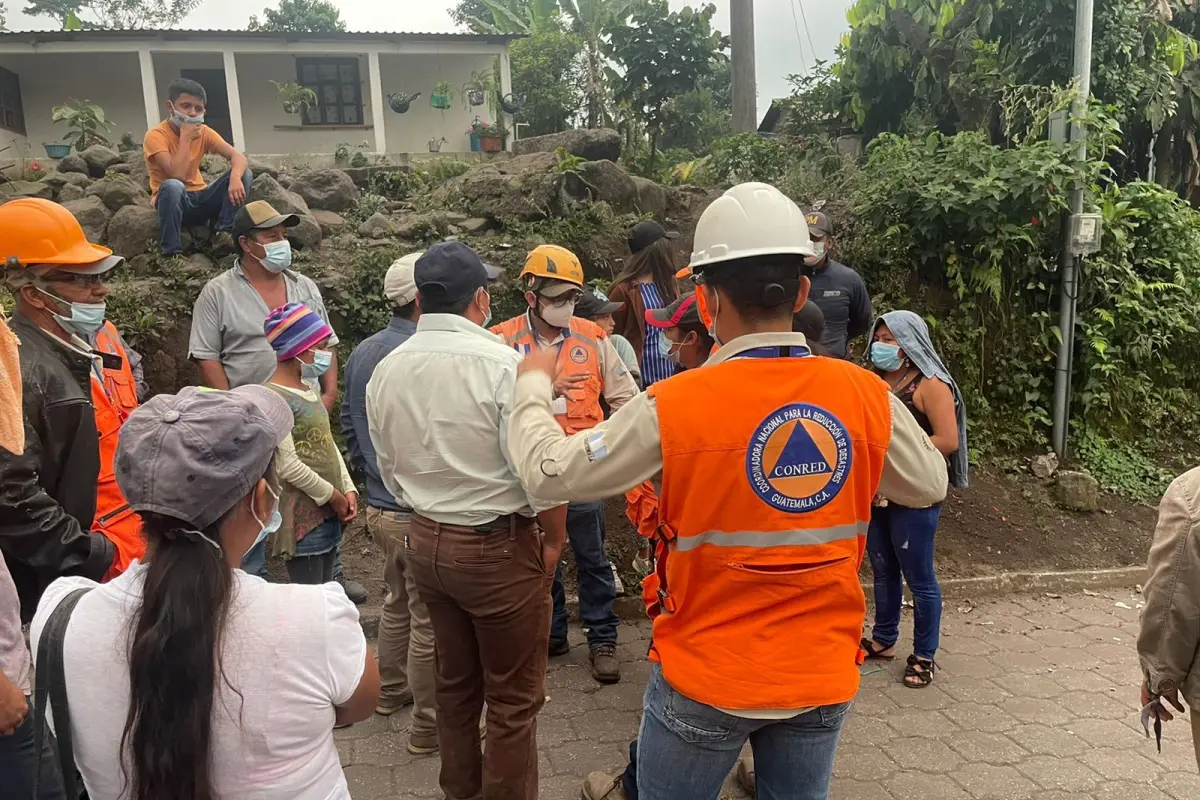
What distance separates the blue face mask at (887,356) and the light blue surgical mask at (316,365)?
262 centimetres

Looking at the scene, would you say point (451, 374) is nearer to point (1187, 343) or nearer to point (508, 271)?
point (508, 271)

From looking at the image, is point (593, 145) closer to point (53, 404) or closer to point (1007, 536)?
point (1007, 536)

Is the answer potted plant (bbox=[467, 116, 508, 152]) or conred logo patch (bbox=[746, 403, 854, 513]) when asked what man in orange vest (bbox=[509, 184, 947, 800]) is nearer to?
conred logo patch (bbox=[746, 403, 854, 513])

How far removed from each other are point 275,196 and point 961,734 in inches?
284

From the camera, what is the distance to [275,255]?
441cm

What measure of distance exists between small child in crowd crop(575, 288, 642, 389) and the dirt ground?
61.3 inches

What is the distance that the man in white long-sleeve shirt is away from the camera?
8.91ft

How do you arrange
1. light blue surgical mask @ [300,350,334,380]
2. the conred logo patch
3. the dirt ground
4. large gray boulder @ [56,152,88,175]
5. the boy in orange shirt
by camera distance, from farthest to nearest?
large gray boulder @ [56,152,88,175] < the boy in orange shirt < the dirt ground < light blue surgical mask @ [300,350,334,380] < the conred logo patch

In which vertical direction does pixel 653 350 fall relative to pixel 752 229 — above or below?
below

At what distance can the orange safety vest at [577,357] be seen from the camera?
3988 mm

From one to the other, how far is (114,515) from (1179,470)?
7896mm

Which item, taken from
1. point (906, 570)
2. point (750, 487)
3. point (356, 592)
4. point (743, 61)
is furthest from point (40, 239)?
point (743, 61)

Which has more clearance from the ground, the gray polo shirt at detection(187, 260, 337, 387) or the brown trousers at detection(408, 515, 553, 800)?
the gray polo shirt at detection(187, 260, 337, 387)

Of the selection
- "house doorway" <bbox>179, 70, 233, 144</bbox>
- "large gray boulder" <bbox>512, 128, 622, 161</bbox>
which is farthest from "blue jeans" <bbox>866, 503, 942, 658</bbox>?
"house doorway" <bbox>179, 70, 233, 144</bbox>
